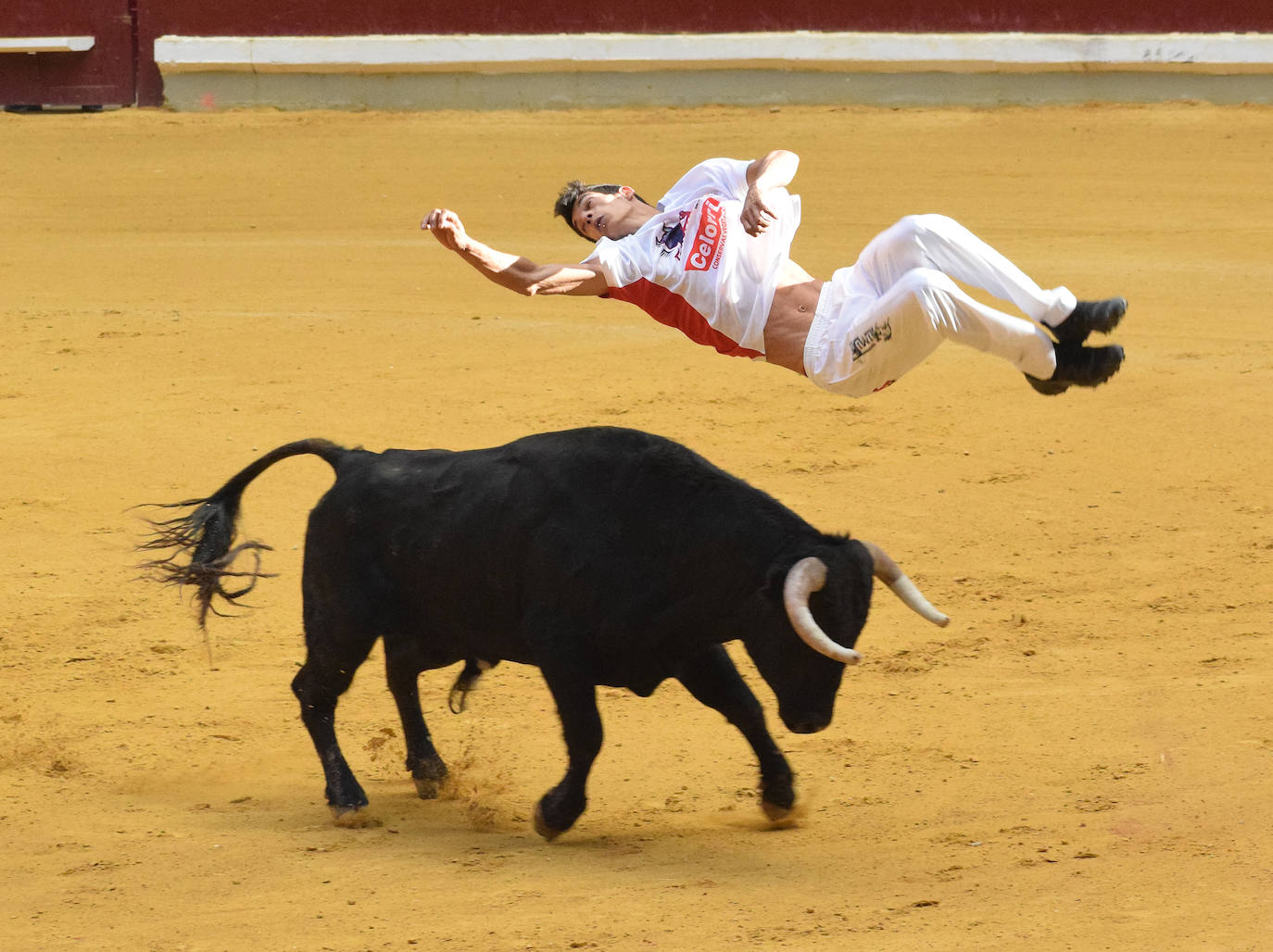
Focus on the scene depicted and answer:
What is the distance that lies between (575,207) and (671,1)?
10.8 m

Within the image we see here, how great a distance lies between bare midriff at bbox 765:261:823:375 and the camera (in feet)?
17.6

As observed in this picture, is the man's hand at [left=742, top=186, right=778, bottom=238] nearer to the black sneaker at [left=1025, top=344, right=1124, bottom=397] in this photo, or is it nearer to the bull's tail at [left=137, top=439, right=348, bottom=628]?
the black sneaker at [left=1025, top=344, right=1124, bottom=397]

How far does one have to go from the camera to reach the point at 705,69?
15945mm

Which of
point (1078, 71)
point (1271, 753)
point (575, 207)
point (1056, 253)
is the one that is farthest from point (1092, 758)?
point (1078, 71)

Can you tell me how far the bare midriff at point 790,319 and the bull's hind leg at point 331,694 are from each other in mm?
1523

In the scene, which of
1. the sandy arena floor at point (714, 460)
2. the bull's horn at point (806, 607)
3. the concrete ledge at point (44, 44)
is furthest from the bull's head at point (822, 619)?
the concrete ledge at point (44, 44)

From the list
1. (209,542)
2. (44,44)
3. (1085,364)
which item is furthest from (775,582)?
(44,44)

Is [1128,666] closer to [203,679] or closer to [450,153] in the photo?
[203,679]

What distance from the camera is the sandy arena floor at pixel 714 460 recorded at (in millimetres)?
4422

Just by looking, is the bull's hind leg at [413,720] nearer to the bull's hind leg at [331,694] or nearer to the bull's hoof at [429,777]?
the bull's hoof at [429,777]

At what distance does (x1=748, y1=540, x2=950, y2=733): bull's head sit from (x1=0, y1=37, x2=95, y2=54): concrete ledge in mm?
13630

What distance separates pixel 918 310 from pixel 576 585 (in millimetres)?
1235

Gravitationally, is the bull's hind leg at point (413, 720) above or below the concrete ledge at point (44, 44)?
below

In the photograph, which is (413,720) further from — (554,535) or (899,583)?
(899,583)
